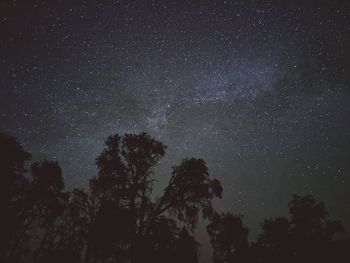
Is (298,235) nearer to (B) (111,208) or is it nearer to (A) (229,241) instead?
(A) (229,241)

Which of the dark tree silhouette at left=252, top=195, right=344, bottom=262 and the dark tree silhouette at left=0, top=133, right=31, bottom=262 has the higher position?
the dark tree silhouette at left=252, top=195, right=344, bottom=262

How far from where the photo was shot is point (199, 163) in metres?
19.6

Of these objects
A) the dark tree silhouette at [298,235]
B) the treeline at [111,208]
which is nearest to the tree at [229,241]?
the dark tree silhouette at [298,235]

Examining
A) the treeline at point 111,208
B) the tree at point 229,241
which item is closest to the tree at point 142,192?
the treeline at point 111,208

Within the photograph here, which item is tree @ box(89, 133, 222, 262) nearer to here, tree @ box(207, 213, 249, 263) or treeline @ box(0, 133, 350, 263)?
treeline @ box(0, 133, 350, 263)

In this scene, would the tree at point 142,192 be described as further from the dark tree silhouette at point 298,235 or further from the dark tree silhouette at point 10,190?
the dark tree silhouette at point 298,235

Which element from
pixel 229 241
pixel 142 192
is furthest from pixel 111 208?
pixel 229 241

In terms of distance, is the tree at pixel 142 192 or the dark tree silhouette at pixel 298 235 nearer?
the tree at pixel 142 192

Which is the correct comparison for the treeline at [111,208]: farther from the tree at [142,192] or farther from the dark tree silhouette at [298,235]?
the dark tree silhouette at [298,235]

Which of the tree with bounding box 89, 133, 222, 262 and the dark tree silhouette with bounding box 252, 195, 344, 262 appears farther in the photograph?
the dark tree silhouette with bounding box 252, 195, 344, 262

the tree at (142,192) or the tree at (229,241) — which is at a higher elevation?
the tree at (229,241)

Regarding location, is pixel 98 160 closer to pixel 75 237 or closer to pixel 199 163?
pixel 199 163

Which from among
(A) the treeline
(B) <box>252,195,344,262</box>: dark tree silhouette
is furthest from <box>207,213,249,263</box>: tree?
(A) the treeline

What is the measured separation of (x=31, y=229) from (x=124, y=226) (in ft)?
31.0
